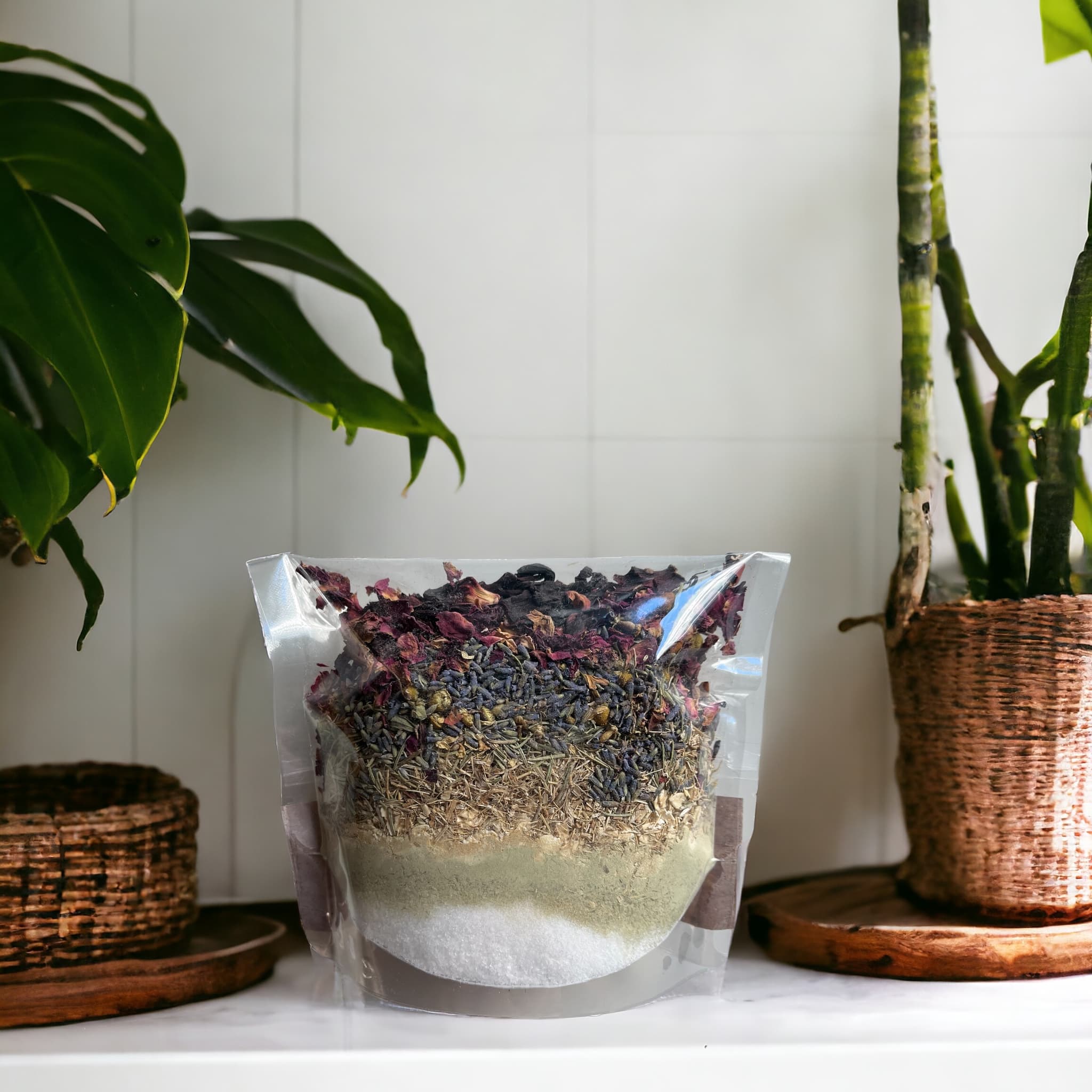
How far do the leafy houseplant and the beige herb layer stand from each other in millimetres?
225

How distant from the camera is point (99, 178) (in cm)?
55

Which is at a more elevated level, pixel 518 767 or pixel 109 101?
pixel 109 101

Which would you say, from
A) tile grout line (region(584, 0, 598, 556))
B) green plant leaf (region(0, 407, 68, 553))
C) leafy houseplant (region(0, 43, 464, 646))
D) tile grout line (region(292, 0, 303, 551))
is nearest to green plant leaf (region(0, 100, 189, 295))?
leafy houseplant (region(0, 43, 464, 646))

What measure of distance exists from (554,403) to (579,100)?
0.87 ft

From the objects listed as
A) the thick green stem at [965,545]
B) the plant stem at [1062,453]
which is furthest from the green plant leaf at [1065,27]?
the thick green stem at [965,545]

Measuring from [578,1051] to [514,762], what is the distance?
0.15 metres

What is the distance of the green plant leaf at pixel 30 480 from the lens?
50 cm

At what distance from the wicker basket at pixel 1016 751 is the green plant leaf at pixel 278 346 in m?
0.40

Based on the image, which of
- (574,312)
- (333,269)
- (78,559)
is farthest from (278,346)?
(574,312)

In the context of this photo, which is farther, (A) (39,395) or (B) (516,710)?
(A) (39,395)

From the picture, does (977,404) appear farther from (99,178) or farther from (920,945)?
(99,178)

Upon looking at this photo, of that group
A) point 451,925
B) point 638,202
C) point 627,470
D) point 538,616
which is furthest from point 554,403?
point 451,925

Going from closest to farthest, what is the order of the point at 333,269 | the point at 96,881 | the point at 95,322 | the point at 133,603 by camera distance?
the point at 95,322 → the point at 96,881 → the point at 333,269 → the point at 133,603

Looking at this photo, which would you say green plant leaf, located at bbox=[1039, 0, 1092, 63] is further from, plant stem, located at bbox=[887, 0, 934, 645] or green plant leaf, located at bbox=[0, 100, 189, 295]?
green plant leaf, located at bbox=[0, 100, 189, 295]
